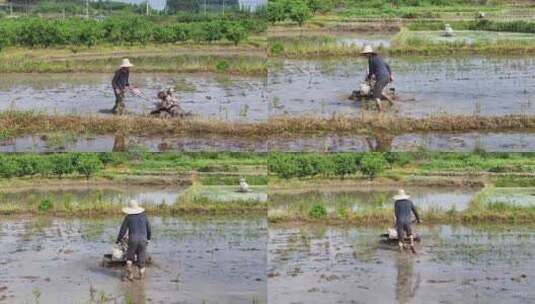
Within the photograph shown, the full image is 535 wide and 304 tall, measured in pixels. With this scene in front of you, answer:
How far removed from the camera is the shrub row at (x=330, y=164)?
8.76 metres

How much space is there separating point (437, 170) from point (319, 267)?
9.20ft

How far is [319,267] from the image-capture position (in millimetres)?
6699

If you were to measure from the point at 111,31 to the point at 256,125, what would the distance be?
4.73 metres

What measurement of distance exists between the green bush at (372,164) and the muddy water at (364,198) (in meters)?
0.15

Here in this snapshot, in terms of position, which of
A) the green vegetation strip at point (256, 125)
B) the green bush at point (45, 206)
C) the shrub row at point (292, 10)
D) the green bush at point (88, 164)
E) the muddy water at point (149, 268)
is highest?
the shrub row at point (292, 10)

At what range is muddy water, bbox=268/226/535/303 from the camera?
596cm

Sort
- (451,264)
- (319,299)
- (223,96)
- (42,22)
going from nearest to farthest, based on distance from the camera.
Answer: (319,299)
(451,264)
(223,96)
(42,22)

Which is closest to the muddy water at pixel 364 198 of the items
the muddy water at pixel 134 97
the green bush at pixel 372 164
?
the green bush at pixel 372 164

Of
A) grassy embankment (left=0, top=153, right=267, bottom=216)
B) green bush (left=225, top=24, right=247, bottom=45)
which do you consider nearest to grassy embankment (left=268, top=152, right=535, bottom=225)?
grassy embankment (left=0, top=153, right=267, bottom=216)

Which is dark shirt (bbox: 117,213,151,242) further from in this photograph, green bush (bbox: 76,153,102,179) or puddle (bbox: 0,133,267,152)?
green bush (bbox: 76,153,102,179)

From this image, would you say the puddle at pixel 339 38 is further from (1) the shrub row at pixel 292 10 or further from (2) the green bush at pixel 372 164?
(2) the green bush at pixel 372 164

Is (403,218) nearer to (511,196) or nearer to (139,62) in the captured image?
(511,196)

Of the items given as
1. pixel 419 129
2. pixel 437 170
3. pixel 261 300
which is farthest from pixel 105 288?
pixel 437 170

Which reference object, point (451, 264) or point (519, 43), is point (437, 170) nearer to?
point (519, 43)
